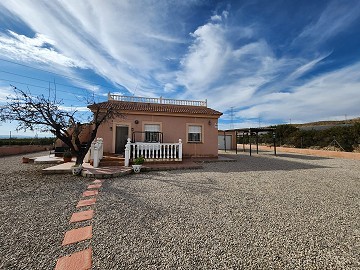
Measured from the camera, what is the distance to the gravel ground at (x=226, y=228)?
6.82 feet

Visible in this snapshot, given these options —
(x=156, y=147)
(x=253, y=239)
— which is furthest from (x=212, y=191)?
(x=156, y=147)

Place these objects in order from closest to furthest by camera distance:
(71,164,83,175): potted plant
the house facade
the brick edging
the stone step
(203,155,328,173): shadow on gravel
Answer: the brick edging < (71,164,83,175): potted plant < the stone step < (203,155,328,173): shadow on gravel < the house facade

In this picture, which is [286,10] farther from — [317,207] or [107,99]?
[107,99]

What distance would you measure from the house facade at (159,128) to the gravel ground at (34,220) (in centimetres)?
525

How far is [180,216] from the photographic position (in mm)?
3273

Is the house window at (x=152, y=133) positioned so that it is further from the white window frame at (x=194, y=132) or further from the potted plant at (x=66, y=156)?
the potted plant at (x=66, y=156)

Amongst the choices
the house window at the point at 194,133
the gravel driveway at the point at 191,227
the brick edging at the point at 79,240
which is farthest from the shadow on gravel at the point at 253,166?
the brick edging at the point at 79,240

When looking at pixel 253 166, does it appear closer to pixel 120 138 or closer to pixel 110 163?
pixel 110 163

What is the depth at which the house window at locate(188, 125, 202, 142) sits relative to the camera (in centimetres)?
1182

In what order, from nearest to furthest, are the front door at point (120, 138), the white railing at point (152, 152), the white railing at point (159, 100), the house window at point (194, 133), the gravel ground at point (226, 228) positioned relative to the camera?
the gravel ground at point (226, 228) → the white railing at point (152, 152) → the front door at point (120, 138) → the house window at point (194, 133) → the white railing at point (159, 100)

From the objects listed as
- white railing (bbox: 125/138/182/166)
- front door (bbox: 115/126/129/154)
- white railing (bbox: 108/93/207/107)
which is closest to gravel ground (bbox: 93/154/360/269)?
white railing (bbox: 125/138/182/166)

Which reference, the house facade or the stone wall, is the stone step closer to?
the house facade

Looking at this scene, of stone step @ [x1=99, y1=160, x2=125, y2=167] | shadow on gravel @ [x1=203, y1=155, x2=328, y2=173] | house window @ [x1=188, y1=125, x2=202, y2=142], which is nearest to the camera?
stone step @ [x1=99, y1=160, x2=125, y2=167]

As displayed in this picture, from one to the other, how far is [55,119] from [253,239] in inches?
313
